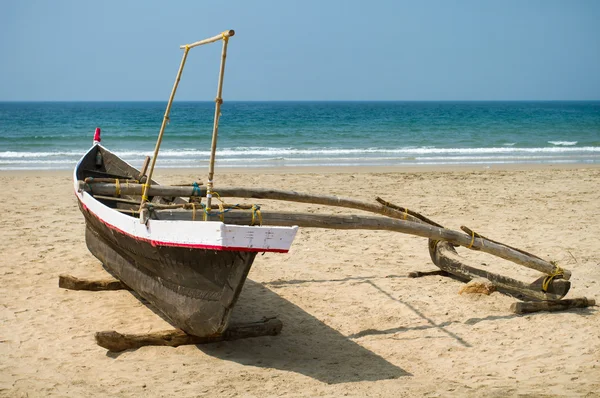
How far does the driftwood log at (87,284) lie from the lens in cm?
596

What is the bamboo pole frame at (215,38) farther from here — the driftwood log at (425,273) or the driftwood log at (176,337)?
the driftwood log at (425,273)

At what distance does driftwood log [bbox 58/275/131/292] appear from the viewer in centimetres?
596

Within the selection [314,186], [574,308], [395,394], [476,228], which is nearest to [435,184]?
[314,186]

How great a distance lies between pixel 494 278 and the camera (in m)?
6.10

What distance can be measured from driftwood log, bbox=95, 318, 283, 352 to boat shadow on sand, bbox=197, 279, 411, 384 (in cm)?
5

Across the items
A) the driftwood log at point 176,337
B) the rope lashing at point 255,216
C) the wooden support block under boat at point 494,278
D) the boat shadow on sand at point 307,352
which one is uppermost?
the rope lashing at point 255,216

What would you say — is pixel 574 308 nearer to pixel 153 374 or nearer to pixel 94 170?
pixel 153 374

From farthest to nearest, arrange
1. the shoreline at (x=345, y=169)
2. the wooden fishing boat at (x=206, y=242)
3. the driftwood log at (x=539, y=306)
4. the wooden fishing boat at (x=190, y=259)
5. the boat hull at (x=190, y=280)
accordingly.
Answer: the shoreline at (x=345, y=169) → the driftwood log at (x=539, y=306) → the boat hull at (x=190, y=280) → the wooden fishing boat at (x=206, y=242) → the wooden fishing boat at (x=190, y=259)

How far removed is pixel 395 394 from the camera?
3965 millimetres

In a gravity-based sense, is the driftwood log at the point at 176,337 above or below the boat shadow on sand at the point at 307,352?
above

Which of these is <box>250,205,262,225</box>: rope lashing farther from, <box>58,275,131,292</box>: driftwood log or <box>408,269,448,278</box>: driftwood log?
<box>408,269,448,278</box>: driftwood log

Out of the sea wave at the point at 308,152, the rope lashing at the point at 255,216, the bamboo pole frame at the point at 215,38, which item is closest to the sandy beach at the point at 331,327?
the rope lashing at the point at 255,216

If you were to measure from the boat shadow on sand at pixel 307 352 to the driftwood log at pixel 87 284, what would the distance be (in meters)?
1.29

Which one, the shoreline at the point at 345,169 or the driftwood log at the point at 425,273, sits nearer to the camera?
the driftwood log at the point at 425,273
